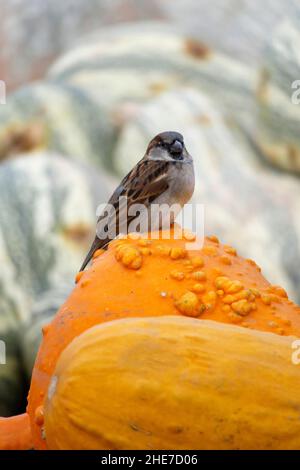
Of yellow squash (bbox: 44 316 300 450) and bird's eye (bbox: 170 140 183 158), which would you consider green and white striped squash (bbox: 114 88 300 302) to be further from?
yellow squash (bbox: 44 316 300 450)

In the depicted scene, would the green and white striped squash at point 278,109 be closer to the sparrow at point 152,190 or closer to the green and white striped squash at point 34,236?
the green and white striped squash at point 34,236

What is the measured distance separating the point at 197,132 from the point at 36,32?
279cm

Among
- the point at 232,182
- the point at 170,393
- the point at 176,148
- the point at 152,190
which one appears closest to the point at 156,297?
the point at 170,393

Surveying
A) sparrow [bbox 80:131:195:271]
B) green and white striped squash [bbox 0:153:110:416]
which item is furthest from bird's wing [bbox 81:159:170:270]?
green and white striped squash [bbox 0:153:110:416]

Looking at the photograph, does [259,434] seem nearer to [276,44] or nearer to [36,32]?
[276,44]

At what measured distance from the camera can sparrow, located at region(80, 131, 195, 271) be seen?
90.7 inches

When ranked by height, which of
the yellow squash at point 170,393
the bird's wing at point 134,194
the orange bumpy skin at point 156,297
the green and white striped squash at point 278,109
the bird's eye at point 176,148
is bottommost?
the yellow squash at point 170,393

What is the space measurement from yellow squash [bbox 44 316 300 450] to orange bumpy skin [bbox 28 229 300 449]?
15cm

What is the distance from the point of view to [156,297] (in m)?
1.75

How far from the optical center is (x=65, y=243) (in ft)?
12.1

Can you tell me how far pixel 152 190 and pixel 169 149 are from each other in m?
0.15

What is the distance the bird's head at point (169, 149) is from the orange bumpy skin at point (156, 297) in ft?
1.82

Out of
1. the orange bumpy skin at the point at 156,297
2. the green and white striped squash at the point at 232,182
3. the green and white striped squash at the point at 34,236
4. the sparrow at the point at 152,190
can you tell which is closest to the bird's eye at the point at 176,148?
the sparrow at the point at 152,190

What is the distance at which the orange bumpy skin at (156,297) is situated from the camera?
1.74 m
